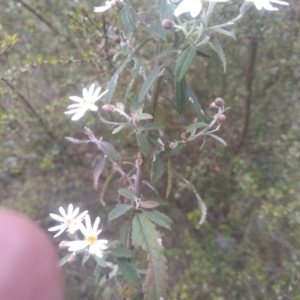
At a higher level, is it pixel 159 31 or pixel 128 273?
pixel 159 31

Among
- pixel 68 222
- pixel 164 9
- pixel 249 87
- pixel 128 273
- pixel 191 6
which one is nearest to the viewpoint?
pixel 191 6

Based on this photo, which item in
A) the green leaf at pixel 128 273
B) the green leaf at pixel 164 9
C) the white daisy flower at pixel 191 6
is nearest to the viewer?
the white daisy flower at pixel 191 6

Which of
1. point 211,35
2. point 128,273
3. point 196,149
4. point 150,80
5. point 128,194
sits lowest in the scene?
point 128,273

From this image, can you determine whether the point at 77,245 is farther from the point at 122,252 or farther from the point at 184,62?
the point at 184,62

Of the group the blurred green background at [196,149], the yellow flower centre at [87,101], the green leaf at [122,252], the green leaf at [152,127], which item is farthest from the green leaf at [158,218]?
the blurred green background at [196,149]

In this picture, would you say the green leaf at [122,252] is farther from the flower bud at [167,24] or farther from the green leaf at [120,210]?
the flower bud at [167,24]

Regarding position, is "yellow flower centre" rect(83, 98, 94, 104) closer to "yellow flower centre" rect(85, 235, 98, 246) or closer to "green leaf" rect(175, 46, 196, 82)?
"green leaf" rect(175, 46, 196, 82)

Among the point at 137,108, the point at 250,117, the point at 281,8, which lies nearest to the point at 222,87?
the point at 250,117

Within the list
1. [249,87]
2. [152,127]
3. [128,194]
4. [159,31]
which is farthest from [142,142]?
[249,87]
